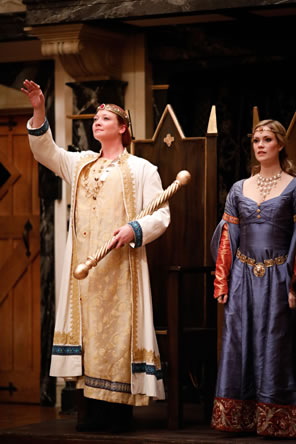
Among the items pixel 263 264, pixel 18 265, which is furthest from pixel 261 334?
pixel 18 265

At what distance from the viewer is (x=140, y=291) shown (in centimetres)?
516

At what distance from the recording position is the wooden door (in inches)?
287

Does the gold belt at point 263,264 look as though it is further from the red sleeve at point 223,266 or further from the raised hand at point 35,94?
the raised hand at point 35,94

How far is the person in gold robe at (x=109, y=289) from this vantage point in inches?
199

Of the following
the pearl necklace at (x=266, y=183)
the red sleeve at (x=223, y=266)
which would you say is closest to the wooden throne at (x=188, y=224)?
the red sleeve at (x=223, y=266)

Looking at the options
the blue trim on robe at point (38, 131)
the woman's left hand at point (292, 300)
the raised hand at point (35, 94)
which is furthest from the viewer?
the blue trim on robe at point (38, 131)

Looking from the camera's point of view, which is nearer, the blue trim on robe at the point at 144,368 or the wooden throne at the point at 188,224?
the blue trim on robe at the point at 144,368

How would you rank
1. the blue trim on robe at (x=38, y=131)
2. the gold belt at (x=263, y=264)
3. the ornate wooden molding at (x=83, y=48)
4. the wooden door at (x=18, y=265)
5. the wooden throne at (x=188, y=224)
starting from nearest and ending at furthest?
the gold belt at (x=263, y=264) < the blue trim on robe at (x=38, y=131) < the wooden throne at (x=188, y=224) < the ornate wooden molding at (x=83, y=48) < the wooden door at (x=18, y=265)

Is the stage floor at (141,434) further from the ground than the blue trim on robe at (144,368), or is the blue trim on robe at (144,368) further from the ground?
the blue trim on robe at (144,368)

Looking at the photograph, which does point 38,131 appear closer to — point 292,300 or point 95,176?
point 95,176

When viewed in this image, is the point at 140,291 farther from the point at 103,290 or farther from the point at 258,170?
the point at 258,170

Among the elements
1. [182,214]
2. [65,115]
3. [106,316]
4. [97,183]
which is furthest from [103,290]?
[65,115]

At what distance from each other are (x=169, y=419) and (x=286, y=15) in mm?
2574

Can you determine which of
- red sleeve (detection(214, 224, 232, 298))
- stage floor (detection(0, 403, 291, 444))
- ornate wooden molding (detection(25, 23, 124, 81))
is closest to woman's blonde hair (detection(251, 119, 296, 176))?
red sleeve (detection(214, 224, 232, 298))
